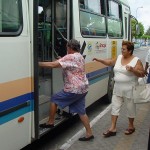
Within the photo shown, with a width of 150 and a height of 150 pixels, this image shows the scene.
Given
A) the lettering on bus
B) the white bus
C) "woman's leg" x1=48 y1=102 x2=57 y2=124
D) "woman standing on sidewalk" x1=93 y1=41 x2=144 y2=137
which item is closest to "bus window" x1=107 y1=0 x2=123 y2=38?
the white bus

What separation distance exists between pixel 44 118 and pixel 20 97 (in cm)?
150

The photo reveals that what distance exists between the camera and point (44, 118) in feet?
19.4

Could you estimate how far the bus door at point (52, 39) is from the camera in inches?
242

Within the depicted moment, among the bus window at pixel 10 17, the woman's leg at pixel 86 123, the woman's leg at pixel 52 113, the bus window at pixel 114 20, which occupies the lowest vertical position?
the woman's leg at pixel 86 123

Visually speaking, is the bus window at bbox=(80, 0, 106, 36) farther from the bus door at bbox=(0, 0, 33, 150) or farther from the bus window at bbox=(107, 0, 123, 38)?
the bus door at bbox=(0, 0, 33, 150)

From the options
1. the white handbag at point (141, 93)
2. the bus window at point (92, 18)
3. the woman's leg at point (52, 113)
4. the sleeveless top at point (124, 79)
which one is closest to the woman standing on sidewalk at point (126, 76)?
the sleeveless top at point (124, 79)

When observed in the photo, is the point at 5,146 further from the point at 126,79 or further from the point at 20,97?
the point at 126,79

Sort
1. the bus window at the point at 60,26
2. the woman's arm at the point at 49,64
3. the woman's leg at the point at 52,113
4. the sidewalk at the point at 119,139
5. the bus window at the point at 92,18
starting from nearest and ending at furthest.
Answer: the woman's arm at the point at 49,64 < the woman's leg at the point at 52,113 < the sidewalk at the point at 119,139 < the bus window at the point at 60,26 < the bus window at the point at 92,18

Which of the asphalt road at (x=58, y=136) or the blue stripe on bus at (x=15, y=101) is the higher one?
the blue stripe on bus at (x=15, y=101)

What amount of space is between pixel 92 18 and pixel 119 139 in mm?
2518

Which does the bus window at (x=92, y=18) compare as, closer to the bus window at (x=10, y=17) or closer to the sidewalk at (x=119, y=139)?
the sidewalk at (x=119, y=139)

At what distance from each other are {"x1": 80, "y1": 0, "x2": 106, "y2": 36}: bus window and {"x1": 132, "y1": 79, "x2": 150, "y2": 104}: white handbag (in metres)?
1.41

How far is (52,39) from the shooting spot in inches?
247

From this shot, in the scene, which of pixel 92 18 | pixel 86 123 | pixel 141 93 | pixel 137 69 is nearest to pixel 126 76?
pixel 137 69
